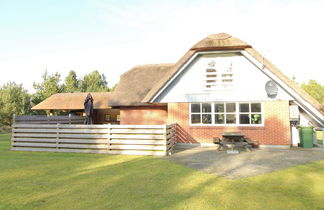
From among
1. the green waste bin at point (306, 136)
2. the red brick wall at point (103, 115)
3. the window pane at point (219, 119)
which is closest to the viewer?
the green waste bin at point (306, 136)

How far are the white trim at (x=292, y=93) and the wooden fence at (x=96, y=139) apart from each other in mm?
6180

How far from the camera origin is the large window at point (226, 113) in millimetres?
12547

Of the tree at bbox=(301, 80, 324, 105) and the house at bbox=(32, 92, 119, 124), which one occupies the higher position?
the tree at bbox=(301, 80, 324, 105)

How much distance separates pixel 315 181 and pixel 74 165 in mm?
8189

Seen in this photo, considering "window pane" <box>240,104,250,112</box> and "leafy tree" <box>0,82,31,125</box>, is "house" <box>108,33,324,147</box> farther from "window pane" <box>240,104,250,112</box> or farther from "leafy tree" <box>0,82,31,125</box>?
"leafy tree" <box>0,82,31,125</box>

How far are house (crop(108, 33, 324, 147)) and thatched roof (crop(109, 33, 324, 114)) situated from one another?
2.2 inches

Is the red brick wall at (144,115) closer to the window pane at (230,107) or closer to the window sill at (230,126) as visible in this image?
the window sill at (230,126)

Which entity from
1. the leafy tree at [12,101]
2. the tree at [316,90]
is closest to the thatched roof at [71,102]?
the leafy tree at [12,101]

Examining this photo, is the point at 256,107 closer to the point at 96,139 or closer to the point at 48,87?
the point at 96,139

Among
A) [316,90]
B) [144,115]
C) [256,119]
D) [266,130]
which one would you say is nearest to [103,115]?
[144,115]

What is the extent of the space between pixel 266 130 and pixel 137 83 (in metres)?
10.6

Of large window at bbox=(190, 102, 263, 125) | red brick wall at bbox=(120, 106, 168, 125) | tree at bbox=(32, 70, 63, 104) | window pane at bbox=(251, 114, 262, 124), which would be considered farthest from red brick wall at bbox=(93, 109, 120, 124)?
tree at bbox=(32, 70, 63, 104)

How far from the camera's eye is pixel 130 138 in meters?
10.5

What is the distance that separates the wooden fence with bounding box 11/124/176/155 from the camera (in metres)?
10.2
